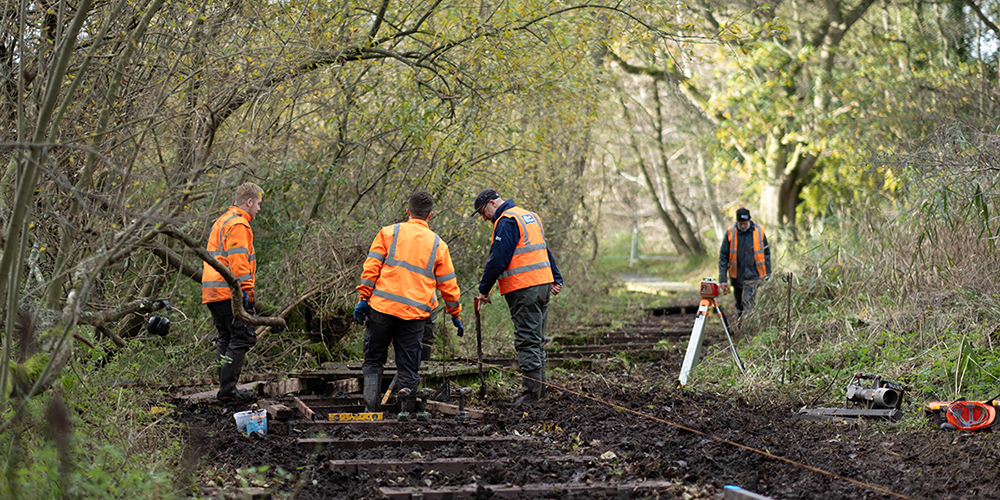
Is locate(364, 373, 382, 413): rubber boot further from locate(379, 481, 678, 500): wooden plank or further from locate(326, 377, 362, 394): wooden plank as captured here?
locate(379, 481, 678, 500): wooden plank

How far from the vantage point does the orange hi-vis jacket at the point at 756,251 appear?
38.6ft

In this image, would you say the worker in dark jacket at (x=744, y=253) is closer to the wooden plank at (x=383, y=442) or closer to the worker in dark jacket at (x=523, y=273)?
the worker in dark jacket at (x=523, y=273)

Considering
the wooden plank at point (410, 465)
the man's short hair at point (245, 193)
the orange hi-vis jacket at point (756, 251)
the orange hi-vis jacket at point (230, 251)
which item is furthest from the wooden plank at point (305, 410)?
the orange hi-vis jacket at point (756, 251)

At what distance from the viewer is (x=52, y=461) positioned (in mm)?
3984

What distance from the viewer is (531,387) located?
25.4 ft

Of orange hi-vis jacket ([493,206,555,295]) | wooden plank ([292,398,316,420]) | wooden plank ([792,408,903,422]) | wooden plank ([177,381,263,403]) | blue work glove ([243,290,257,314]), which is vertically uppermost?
orange hi-vis jacket ([493,206,555,295])

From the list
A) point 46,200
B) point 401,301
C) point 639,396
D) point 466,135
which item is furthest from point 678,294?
point 46,200

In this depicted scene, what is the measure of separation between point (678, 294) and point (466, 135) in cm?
1167

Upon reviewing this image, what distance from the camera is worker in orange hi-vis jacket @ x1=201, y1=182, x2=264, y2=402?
6953 millimetres

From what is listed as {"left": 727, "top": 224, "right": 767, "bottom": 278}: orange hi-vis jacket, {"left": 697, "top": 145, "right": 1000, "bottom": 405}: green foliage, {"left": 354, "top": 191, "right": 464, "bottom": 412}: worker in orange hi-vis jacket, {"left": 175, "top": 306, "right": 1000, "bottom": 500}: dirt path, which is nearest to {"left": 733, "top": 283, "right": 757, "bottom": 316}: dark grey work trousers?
{"left": 727, "top": 224, "right": 767, "bottom": 278}: orange hi-vis jacket

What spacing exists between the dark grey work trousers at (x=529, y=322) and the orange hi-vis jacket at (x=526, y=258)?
74mm

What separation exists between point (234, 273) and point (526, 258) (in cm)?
250

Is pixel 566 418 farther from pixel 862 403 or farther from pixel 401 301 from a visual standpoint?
pixel 862 403

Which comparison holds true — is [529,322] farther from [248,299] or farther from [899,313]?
[899,313]
